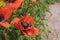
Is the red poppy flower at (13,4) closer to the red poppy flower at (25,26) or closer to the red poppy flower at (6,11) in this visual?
the red poppy flower at (6,11)

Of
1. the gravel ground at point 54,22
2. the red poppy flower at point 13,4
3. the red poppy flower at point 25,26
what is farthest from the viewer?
the gravel ground at point 54,22

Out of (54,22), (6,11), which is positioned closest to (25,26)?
(6,11)

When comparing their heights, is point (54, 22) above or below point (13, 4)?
below

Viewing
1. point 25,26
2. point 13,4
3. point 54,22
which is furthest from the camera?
point 54,22

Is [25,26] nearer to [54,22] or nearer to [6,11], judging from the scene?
[6,11]

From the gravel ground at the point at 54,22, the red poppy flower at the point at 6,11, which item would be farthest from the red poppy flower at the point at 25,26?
the gravel ground at the point at 54,22

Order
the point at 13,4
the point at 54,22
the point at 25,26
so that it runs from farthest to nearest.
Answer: the point at 54,22 < the point at 13,4 < the point at 25,26

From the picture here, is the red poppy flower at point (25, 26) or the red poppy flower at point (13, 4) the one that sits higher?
the red poppy flower at point (13, 4)

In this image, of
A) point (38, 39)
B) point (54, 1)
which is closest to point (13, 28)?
point (38, 39)

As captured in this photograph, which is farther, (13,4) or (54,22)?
(54,22)
